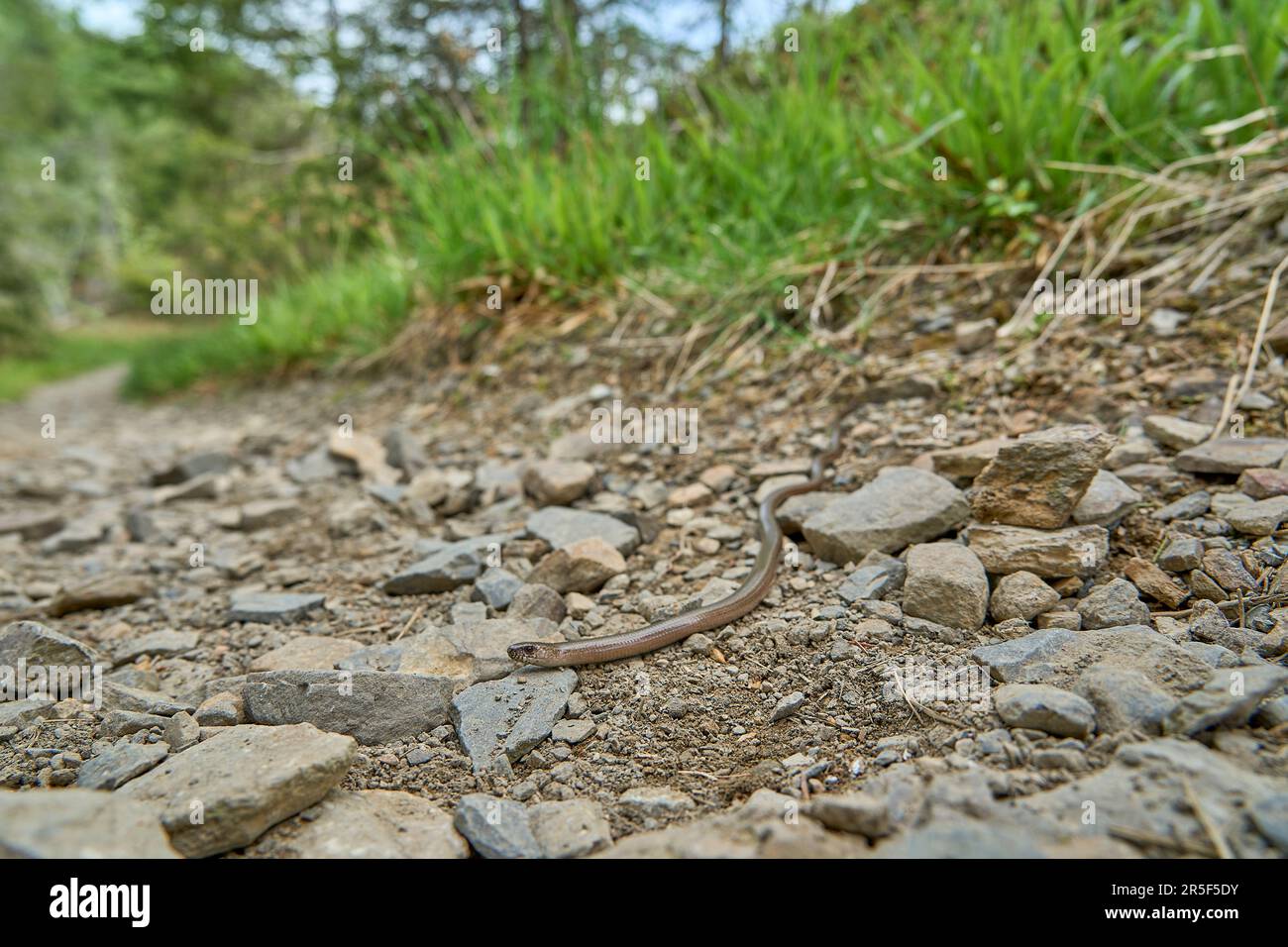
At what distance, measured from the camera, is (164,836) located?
138 centimetres

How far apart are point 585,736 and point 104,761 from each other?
1.11m

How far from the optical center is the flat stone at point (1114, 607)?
1.99 meters

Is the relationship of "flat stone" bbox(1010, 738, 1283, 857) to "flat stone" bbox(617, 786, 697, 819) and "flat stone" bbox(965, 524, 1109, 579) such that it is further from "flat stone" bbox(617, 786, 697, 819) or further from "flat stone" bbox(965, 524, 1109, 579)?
"flat stone" bbox(965, 524, 1109, 579)

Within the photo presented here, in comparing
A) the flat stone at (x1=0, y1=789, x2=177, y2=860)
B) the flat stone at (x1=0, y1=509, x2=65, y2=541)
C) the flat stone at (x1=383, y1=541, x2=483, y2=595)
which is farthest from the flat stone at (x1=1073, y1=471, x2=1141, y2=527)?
the flat stone at (x1=0, y1=509, x2=65, y2=541)

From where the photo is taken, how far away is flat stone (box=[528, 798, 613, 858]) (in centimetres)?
151

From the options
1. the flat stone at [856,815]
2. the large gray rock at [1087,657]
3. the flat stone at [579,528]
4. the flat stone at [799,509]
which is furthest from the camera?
the flat stone at [579,528]

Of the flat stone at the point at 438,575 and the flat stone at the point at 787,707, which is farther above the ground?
the flat stone at the point at 438,575

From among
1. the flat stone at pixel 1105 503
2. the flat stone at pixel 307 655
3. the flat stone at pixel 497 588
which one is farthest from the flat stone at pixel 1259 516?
the flat stone at pixel 307 655

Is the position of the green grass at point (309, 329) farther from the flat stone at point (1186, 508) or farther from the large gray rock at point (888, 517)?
the flat stone at point (1186, 508)

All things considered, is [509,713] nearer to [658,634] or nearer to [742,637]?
[658,634]

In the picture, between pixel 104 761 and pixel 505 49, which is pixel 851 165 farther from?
pixel 104 761

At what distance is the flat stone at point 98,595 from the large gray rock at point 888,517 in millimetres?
2738

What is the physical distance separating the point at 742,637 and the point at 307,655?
4.45 ft
